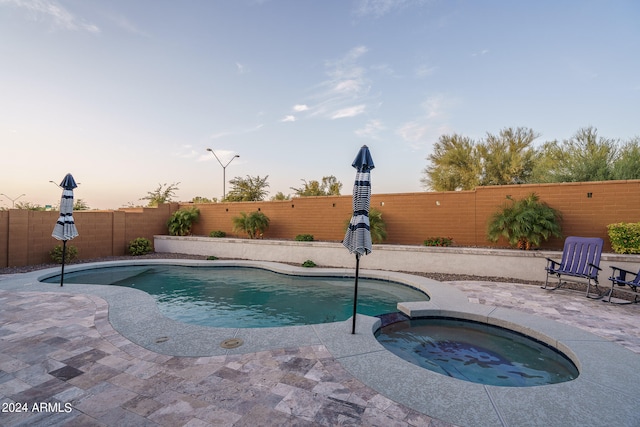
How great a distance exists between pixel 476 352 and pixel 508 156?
75.7 feet

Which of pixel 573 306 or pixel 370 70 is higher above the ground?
pixel 370 70

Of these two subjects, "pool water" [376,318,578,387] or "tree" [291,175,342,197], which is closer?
"pool water" [376,318,578,387]

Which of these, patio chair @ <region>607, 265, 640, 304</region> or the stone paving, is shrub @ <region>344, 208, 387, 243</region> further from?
the stone paving

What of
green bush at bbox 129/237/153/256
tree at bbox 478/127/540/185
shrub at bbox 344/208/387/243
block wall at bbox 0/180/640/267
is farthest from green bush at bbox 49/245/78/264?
tree at bbox 478/127/540/185

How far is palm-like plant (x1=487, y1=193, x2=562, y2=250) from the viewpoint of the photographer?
8.73 meters

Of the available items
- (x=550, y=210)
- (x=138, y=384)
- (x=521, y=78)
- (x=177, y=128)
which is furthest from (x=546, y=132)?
(x=138, y=384)

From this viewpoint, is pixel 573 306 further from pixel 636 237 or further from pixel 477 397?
pixel 477 397

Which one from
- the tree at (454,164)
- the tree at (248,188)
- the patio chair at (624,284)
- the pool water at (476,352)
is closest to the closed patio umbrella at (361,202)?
the pool water at (476,352)

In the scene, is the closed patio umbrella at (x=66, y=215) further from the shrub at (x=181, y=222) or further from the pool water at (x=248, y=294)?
the shrub at (x=181, y=222)

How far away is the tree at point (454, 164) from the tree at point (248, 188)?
14563mm

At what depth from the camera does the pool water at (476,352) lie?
12.3ft

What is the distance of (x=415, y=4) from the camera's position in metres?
9.70

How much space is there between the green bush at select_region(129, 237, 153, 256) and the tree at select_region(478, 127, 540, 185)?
24.0m

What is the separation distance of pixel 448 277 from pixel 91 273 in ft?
41.5
